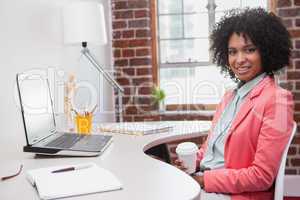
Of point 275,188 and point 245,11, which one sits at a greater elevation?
point 245,11

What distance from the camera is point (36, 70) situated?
212 centimetres

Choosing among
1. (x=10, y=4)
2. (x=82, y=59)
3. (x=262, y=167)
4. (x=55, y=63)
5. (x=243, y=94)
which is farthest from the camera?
(x=82, y=59)

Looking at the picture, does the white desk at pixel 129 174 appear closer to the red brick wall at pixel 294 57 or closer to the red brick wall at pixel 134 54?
the red brick wall at pixel 134 54

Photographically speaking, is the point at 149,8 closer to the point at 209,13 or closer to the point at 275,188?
the point at 209,13

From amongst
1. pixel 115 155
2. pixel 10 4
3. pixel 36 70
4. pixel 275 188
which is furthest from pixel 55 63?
pixel 275 188

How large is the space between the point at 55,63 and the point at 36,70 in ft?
0.96

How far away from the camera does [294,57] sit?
3014 mm

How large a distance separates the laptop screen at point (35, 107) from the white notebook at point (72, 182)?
0.34m

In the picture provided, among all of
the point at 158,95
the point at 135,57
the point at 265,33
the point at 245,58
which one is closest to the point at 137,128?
the point at 245,58

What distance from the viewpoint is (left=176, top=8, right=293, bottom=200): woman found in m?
1.42

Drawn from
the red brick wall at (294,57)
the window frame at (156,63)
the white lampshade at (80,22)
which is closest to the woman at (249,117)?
the white lampshade at (80,22)

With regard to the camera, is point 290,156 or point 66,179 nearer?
point 66,179

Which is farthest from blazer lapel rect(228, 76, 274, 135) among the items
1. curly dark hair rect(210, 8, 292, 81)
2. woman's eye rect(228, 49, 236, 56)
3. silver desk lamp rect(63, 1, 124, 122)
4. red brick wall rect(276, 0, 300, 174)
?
red brick wall rect(276, 0, 300, 174)

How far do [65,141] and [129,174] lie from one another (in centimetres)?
58
